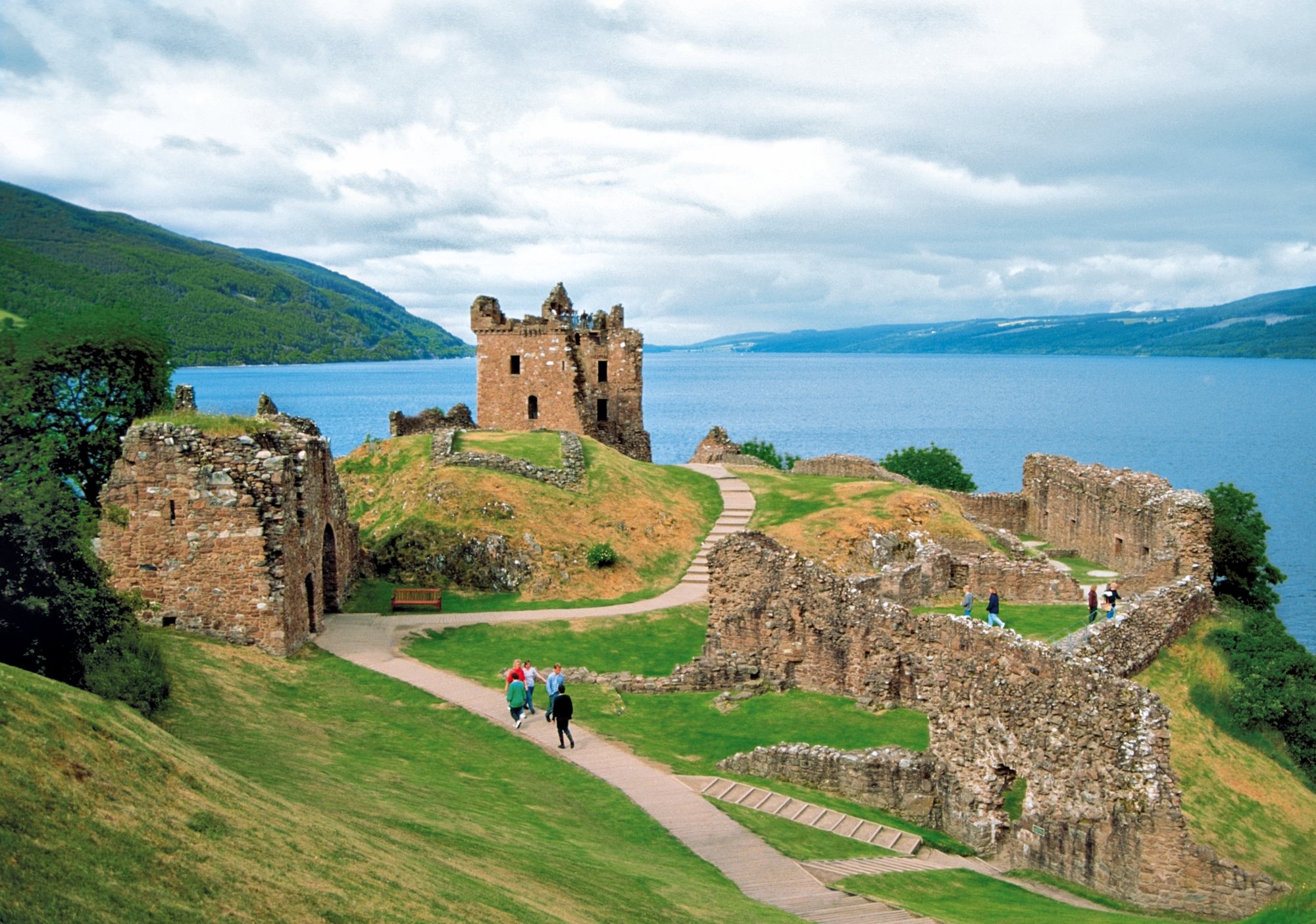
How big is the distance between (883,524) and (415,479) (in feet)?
58.2

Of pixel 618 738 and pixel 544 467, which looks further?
pixel 544 467

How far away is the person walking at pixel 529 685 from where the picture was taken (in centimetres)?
2441

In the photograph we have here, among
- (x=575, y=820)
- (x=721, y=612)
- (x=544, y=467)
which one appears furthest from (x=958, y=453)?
(x=575, y=820)

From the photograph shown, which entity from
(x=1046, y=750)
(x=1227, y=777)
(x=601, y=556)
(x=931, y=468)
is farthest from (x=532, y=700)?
(x=931, y=468)

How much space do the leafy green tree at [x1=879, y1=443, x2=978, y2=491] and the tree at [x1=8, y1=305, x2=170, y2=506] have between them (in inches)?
1965

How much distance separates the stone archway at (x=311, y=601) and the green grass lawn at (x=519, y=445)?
14.1 metres

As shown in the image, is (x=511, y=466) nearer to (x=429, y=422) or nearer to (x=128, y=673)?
(x=429, y=422)

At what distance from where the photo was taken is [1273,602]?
44875 millimetres

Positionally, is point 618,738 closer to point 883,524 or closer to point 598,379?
point 883,524

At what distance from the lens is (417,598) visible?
34.7 meters

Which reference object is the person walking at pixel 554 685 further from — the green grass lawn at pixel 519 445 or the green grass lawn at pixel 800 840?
the green grass lawn at pixel 519 445

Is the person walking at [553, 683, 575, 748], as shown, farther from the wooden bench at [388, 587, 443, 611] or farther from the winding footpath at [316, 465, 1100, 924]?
the wooden bench at [388, 587, 443, 611]

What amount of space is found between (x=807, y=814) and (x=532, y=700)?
7610mm

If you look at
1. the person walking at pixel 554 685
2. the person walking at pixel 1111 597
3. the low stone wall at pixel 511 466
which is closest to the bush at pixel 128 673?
the person walking at pixel 554 685
